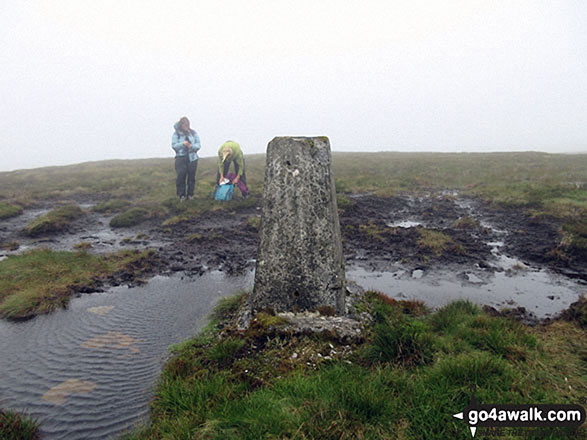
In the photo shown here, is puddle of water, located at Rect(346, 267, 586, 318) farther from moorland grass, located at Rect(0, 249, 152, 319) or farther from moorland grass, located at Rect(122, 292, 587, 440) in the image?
moorland grass, located at Rect(0, 249, 152, 319)

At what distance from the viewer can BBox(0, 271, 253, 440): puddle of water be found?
12.5 feet

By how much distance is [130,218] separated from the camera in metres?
16.1

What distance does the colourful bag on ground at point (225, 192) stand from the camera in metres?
19.9

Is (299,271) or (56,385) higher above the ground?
(299,271)

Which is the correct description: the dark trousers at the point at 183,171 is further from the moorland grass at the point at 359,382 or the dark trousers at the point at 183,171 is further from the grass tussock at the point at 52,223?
the moorland grass at the point at 359,382

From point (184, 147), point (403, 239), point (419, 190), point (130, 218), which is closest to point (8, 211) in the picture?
point (130, 218)

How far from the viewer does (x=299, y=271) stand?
5.28 meters

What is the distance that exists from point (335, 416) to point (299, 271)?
102 inches

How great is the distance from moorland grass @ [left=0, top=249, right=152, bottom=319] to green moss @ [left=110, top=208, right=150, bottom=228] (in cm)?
534

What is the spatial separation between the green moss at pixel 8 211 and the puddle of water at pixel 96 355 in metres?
13.1

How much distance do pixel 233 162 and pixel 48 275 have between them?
1274cm

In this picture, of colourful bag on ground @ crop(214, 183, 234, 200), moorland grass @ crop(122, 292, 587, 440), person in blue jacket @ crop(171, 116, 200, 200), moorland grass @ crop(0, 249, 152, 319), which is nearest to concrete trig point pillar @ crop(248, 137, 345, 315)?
moorland grass @ crop(122, 292, 587, 440)

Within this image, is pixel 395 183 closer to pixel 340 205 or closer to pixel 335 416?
pixel 340 205

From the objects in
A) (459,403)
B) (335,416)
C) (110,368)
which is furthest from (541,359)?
(110,368)
